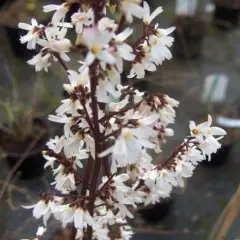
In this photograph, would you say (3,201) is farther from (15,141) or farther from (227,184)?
(227,184)

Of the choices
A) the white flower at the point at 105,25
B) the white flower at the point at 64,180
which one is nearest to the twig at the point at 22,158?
the white flower at the point at 64,180

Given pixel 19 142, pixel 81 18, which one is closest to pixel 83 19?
pixel 81 18

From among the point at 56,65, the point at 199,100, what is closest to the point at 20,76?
the point at 56,65

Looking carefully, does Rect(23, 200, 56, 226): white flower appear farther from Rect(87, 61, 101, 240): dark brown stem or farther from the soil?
the soil

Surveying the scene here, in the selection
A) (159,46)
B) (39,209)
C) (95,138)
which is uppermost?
(159,46)

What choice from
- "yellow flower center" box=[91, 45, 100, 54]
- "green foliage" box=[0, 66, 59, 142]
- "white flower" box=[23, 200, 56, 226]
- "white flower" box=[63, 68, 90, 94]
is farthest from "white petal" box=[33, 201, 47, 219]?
"green foliage" box=[0, 66, 59, 142]

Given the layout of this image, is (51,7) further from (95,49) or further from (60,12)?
(95,49)

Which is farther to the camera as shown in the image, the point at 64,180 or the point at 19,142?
the point at 19,142
